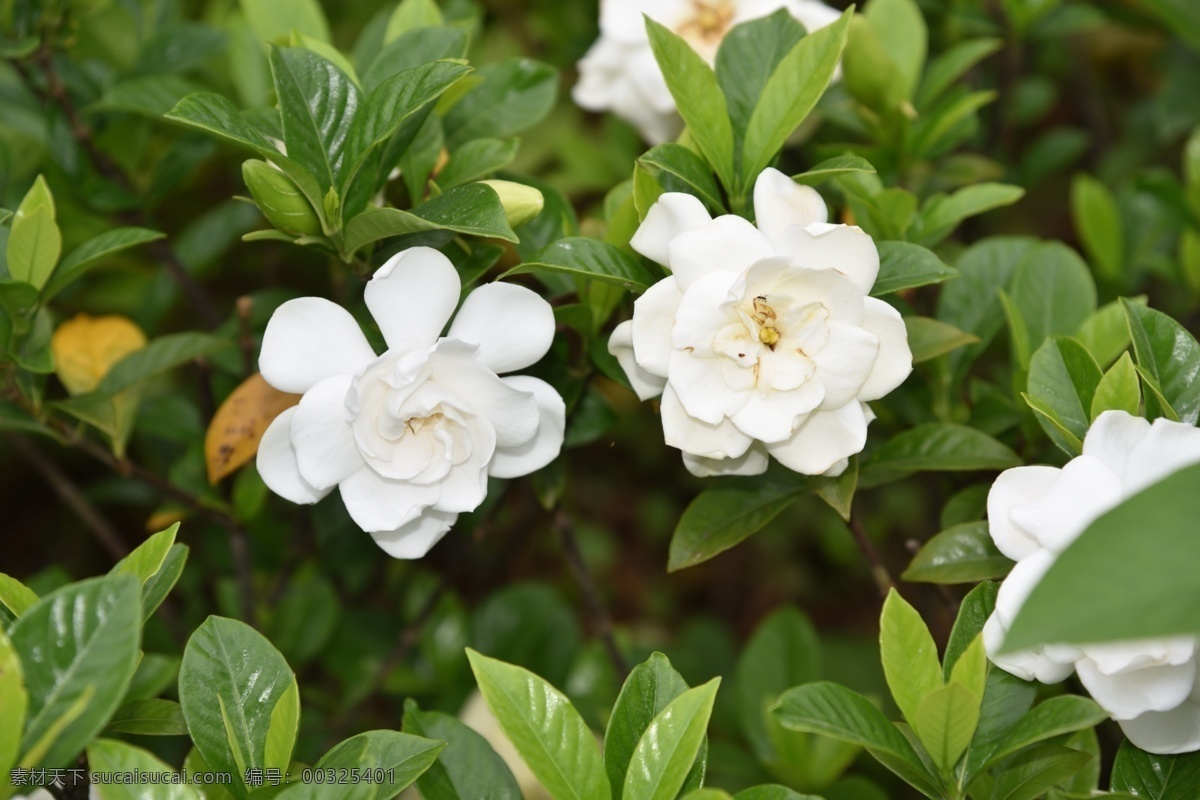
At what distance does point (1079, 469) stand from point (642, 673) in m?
0.45

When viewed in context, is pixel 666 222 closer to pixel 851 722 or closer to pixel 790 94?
pixel 790 94

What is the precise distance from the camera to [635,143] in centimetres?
221

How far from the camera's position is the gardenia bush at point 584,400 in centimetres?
99

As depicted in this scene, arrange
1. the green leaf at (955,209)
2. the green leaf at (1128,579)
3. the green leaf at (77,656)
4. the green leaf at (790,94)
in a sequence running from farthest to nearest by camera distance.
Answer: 1. the green leaf at (955,209)
2. the green leaf at (790,94)
3. the green leaf at (77,656)
4. the green leaf at (1128,579)

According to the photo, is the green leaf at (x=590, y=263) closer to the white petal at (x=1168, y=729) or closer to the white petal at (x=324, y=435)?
the white petal at (x=324, y=435)

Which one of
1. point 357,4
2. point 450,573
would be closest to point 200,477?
point 450,573

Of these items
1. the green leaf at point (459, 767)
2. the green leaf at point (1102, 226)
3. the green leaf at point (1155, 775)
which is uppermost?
the green leaf at point (1102, 226)

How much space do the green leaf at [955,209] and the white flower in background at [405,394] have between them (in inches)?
20.8

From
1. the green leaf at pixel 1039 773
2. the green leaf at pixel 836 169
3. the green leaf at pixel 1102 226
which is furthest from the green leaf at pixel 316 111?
the green leaf at pixel 1102 226

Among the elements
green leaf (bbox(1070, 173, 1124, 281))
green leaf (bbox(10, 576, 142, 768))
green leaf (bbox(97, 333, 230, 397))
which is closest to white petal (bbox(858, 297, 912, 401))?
green leaf (bbox(10, 576, 142, 768))

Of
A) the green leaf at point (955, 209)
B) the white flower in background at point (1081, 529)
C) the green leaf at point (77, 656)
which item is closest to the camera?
the green leaf at point (77, 656)

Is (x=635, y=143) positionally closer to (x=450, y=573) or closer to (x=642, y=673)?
(x=450, y=573)

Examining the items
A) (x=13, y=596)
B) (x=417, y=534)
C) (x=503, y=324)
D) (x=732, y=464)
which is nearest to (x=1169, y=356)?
(x=732, y=464)

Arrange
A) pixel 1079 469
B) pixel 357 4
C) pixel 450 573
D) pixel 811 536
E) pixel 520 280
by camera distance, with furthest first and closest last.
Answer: pixel 811 536, pixel 357 4, pixel 450 573, pixel 520 280, pixel 1079 469
